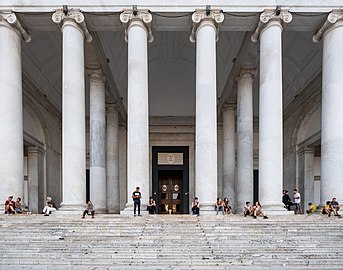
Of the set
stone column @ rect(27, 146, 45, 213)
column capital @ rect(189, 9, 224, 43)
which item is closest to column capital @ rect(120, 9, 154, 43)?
column capital @ rect(189, 9, 224, 43)

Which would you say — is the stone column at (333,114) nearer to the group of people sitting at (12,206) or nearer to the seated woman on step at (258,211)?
Answer: the seated woman on step at (258,211)

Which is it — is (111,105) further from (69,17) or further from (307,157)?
(307,157)

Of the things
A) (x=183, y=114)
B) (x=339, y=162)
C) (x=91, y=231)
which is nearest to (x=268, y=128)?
(x=339, y=162)

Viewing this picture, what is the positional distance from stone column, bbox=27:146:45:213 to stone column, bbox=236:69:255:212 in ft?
58.4

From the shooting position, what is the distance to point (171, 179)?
3762 cm

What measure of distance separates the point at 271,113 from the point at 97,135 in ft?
39.5

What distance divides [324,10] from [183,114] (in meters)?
20.7

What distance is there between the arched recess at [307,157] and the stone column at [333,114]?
11142 millimetres

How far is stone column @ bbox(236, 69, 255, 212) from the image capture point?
2455 cm

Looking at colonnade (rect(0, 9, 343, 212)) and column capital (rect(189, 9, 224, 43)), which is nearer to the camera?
colonnade (rect(0, 9, 343, 212))

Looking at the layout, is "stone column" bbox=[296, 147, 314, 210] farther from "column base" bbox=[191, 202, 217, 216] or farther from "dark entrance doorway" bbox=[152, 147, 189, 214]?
"column base" bbox=[191, 202, 217, 216]

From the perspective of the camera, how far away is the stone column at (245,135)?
2455 cm

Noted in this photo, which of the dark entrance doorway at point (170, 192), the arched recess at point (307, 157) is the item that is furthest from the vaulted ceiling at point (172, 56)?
the dark entrance doorway at point (170, 192)

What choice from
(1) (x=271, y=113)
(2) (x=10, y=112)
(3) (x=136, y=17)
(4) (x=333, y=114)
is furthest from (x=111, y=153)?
(4) (x=333, y=114)
